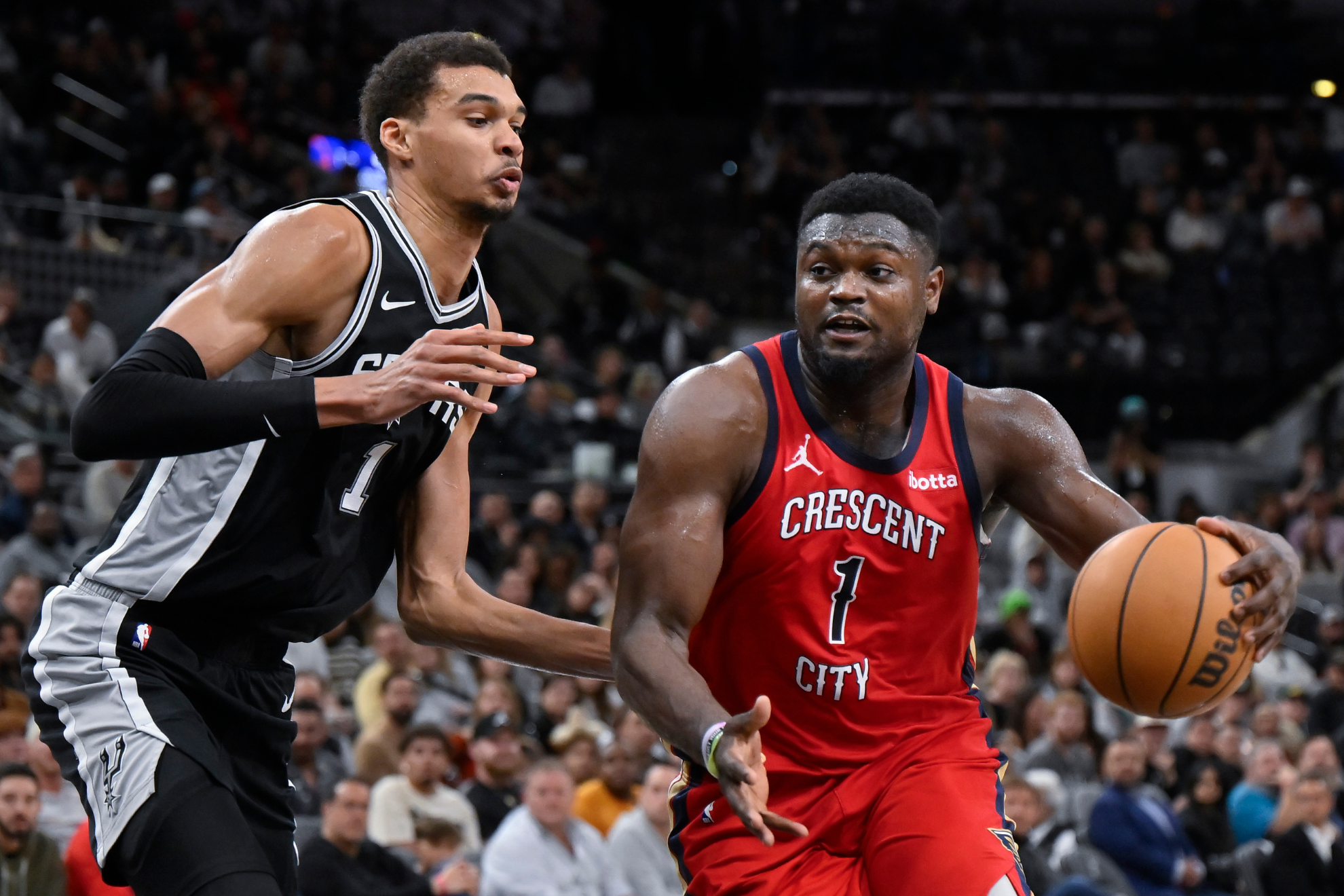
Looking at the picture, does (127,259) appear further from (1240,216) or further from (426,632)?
(1240,216)

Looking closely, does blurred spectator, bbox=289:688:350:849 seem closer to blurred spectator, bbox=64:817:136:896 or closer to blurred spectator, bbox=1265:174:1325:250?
blurred spectator, bbox=64:817:136:896

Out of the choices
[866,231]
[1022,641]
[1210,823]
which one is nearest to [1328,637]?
[1022,641]

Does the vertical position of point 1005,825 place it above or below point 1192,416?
below

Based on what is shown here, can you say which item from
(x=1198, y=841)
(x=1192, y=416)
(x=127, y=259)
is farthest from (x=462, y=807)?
(x=1192, y=416)

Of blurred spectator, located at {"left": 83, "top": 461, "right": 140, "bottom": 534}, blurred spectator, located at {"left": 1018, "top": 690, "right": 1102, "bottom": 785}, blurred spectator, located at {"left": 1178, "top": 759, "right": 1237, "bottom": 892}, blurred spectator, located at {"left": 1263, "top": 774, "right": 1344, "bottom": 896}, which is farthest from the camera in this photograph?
blurred spectator, located at {"left": 83, "top": 461, "right": 140, "bottom": 534}

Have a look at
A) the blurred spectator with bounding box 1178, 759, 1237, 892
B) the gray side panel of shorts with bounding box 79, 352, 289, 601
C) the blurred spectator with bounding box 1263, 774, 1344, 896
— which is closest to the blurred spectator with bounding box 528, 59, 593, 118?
the blurred spectator with bounding box 1178, 759, 1237, 892

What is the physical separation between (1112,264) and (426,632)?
14.7 m

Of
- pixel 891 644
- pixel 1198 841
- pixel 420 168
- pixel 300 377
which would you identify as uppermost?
pixel 420 168

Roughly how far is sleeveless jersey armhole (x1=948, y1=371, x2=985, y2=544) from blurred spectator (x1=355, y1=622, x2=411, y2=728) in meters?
5.55

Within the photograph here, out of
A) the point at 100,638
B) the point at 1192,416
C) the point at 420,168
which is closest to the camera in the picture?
the point at 100,638

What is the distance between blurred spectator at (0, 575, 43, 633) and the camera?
9.03 metres

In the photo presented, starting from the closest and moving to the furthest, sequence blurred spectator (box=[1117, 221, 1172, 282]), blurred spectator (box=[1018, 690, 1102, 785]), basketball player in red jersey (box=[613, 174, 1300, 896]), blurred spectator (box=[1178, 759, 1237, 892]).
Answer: basketball player in red jersey (box=[613, 174, 1300, 896]) < blurred spectator (box=[1178, 759, 1237, 892]) < blurred spectator (box=[1018, 690, 1102, 785]) < blurred spectator (box=[1117, 221, 1172, 282])

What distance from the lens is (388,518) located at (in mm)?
4129

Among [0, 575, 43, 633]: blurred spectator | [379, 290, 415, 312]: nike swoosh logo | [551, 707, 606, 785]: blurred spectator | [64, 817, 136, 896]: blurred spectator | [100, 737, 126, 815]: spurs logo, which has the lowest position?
[64, 817, 136, 896]: blurred spectator
